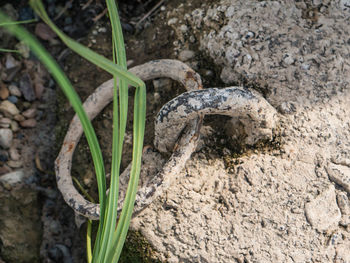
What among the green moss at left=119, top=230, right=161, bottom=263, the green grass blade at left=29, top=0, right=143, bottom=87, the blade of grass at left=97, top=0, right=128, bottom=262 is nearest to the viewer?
the green grass blade at left=29, top=0, right=143, bottom=87

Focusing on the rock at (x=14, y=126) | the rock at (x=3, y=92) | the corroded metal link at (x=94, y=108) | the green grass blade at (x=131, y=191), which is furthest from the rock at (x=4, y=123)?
the green grass blade at (x=131, y=191)

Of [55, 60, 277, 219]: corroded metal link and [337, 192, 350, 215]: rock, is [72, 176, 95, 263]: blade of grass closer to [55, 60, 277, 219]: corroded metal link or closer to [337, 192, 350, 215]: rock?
[55, 60, 277, 219]: corroded metal link

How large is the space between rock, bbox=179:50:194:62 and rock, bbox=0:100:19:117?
1.05 m

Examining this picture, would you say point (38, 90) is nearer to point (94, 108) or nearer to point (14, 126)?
point (14, 126)

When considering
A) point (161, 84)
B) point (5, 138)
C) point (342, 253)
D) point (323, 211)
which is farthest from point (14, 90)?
point (342, 253)

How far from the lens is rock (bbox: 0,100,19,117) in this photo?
6.68 feet

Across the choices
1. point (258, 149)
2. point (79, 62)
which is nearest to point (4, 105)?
point (79, 62)

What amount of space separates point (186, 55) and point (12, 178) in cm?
121

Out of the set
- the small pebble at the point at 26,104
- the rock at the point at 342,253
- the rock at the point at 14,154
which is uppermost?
the small pebble at the point at 26,104

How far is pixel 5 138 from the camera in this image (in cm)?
200

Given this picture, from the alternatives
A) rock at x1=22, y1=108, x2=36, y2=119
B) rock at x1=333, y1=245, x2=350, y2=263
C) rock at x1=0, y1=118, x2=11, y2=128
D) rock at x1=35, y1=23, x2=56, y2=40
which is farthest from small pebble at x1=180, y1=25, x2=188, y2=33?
rock at x1=333, y1=245, x2=350, y2=263

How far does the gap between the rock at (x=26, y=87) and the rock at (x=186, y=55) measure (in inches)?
38.2

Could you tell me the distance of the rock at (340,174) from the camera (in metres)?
1.45

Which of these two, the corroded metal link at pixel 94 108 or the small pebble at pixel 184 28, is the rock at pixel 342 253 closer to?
the corroded metal link at pixel 94 108
